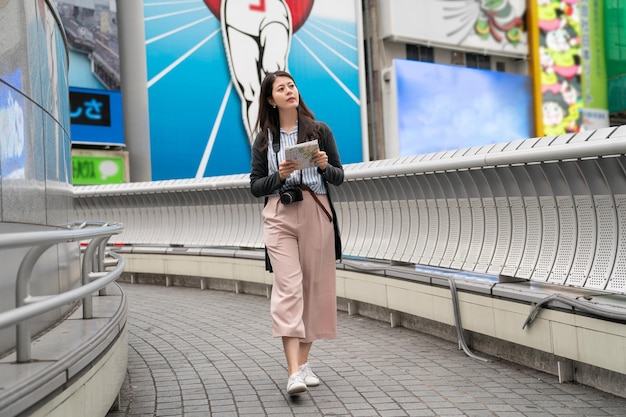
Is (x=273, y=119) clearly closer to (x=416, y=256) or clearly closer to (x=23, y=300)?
(x=23, y=300)

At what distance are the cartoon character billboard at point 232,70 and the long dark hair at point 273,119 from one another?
21.1 meters

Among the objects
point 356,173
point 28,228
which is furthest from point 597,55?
point 28,228

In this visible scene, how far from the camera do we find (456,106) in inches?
1447

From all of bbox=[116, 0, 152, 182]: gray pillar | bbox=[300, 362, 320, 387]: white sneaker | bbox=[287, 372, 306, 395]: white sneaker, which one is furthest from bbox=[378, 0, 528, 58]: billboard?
bbox=[287, 372, 306, 395]: white sneaker

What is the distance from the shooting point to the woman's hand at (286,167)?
4281 mm

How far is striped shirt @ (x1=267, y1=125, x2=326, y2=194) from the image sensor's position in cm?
453

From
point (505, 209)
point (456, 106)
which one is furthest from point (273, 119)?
point (456, 106)

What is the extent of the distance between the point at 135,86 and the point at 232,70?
4.00 meters

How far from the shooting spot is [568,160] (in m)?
4.73

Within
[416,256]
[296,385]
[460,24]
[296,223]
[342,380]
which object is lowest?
[342,380]

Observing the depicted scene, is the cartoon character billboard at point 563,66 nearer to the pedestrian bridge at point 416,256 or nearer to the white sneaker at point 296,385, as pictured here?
the pedestrian bridge at point 416,256

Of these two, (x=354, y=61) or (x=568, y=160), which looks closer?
(x=568, y=160)

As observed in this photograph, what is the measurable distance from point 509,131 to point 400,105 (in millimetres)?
8019

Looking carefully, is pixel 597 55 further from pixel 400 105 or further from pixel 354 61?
pixel 354 61
